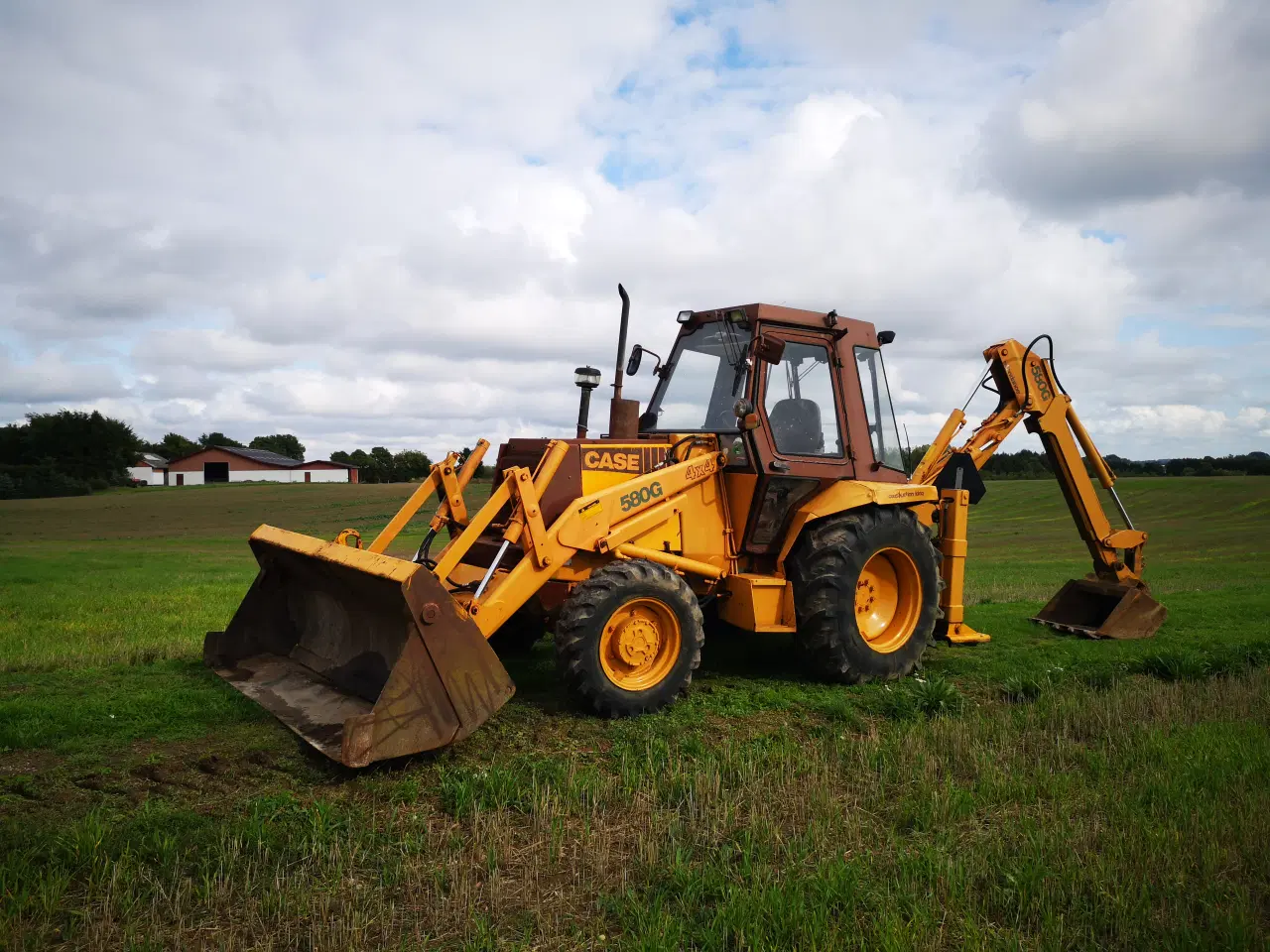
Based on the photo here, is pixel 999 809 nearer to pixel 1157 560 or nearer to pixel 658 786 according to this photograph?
pixel 658 786

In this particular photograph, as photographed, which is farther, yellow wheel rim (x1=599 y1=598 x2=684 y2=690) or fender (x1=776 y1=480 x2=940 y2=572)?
fender (x1=776 y1=480 x2=940 y2=572)

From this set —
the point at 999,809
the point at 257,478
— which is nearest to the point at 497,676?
the point at 999,809

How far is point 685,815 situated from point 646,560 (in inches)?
93.9

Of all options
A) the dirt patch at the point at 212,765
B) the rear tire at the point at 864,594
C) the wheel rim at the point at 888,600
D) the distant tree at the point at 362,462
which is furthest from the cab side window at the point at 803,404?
the distant tree at the point at 362,462

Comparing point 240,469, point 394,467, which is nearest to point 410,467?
point 394,467

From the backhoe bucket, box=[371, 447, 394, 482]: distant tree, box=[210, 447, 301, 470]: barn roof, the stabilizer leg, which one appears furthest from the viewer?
box=[210, 447, 301, 470]: barn roof

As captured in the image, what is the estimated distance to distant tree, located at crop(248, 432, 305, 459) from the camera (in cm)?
9512

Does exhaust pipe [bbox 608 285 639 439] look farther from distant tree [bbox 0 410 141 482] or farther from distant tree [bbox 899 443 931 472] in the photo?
distant tree [bbox 0 410 141 482]

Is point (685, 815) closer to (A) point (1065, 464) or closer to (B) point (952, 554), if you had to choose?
(B) point (952, 554)

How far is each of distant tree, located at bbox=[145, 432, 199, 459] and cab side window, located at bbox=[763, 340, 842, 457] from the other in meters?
94.4

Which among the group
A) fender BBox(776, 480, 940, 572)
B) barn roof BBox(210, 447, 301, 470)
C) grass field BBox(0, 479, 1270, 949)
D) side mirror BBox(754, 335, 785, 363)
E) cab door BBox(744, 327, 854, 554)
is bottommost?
grass field BBox(0, 479, 1270, 949)

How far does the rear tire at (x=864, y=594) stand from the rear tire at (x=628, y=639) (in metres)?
1.27

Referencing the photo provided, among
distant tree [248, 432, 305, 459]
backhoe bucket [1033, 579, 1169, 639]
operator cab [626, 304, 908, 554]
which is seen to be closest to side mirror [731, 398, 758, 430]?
operator cab [626, 304, 908, 554]

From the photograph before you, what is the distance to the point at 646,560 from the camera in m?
7.17
